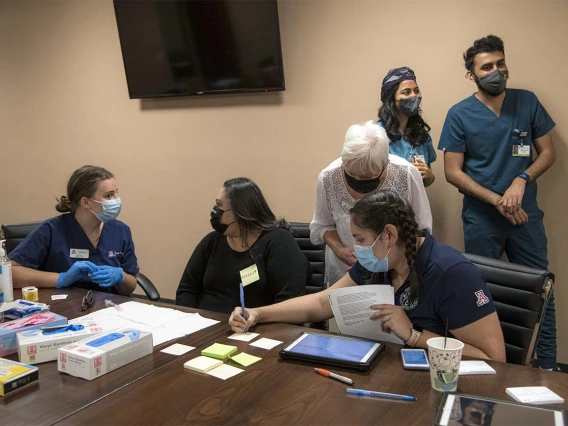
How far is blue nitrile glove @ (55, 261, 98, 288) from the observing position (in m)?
2.39

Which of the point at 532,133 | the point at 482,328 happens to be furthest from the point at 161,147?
the point at 482,328

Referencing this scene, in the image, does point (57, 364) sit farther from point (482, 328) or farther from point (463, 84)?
point (463, 84)

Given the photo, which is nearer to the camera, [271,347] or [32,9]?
[271,347]

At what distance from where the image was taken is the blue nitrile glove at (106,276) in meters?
2.42

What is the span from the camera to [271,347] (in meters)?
1.65

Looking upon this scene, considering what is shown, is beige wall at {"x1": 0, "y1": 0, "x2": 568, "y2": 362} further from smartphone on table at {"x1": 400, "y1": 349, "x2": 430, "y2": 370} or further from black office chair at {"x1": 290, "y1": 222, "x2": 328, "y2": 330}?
smartphone on table at {"x1": 400, "y1": 349, "x2": 430, "y2": 370}

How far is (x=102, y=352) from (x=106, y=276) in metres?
0.98

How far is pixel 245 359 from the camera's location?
156 cm

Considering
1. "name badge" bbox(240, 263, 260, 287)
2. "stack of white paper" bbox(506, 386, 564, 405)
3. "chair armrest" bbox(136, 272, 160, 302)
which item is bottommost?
"chair armrest" bbox(136, 272, 160, 302)

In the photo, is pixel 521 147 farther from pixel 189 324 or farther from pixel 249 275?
pixel 189 324

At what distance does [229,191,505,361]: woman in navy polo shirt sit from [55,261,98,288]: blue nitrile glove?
915 millimetres

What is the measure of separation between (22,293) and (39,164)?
292 centimetres

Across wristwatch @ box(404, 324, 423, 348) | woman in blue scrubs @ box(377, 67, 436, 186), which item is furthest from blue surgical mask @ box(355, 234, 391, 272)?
woman in blue scrubs @ box(377, 67, 436, 186)

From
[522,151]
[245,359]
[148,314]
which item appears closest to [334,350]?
[245,359]
